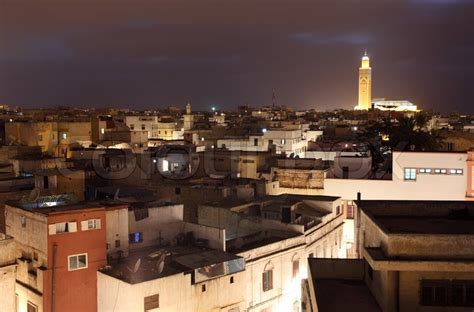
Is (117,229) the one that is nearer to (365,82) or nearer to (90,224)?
(90,224)

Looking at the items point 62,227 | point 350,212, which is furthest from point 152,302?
point 350,212

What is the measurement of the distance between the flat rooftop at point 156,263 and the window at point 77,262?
1.82 feet

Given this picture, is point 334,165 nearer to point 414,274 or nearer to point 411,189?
point 411,189

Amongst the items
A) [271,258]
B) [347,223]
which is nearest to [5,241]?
[271,258]

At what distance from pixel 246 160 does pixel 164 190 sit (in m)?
8.16

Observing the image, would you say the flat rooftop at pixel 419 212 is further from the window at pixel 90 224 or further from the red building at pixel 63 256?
the red building at pixel 63 256

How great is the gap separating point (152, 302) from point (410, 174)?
54.1ft

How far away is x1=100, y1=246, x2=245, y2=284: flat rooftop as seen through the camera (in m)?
14.8

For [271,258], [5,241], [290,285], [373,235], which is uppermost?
[373,235]

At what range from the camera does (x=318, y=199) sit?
79.0ft

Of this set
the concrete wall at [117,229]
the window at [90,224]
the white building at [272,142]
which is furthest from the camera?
the white building at [272,142]

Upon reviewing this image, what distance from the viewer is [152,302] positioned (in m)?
14.3

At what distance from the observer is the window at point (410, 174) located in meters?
26.4

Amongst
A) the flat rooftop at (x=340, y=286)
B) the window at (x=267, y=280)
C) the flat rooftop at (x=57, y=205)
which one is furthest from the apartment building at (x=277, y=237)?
the flat rooftop at (x=57, y=205)
